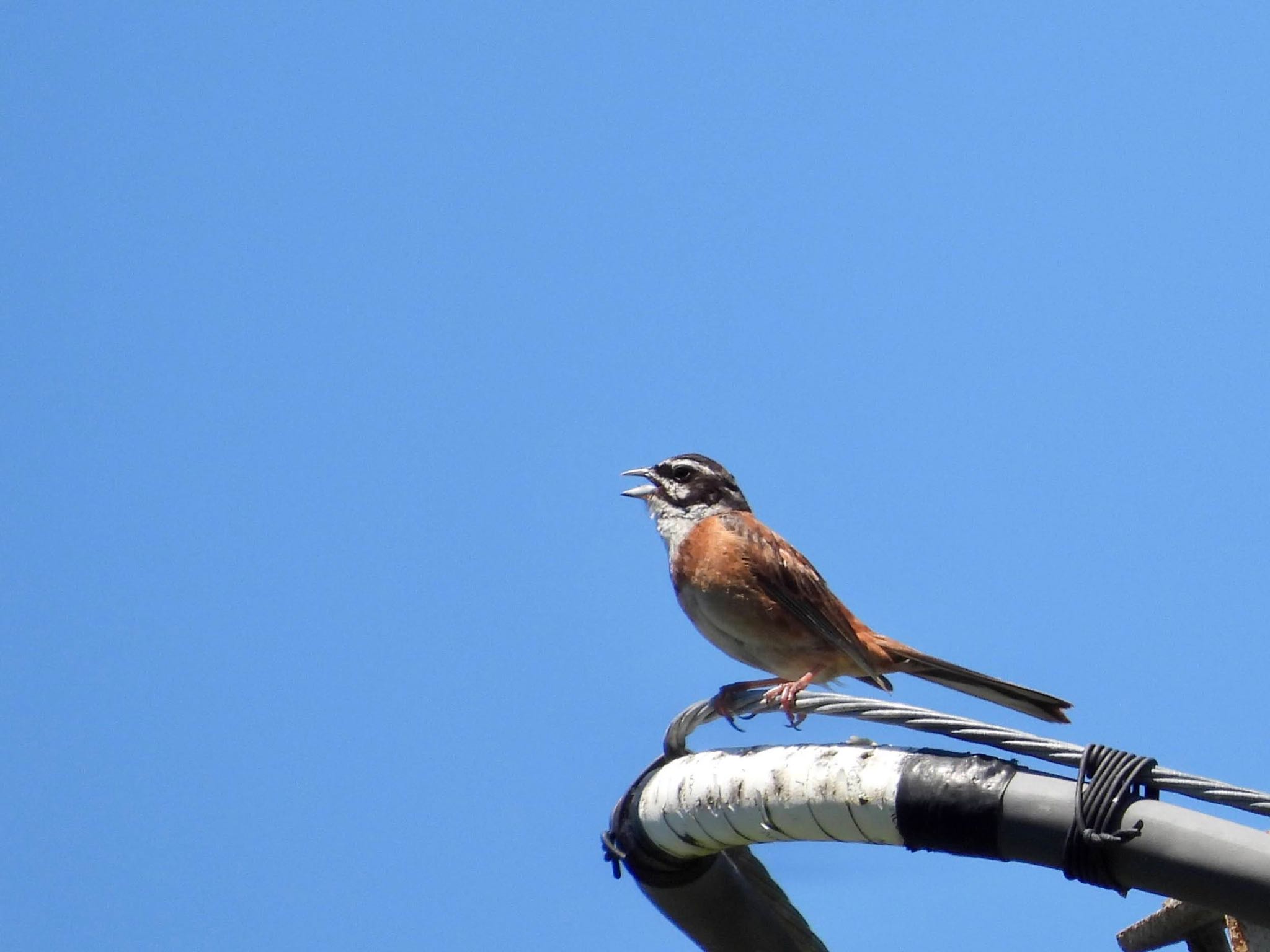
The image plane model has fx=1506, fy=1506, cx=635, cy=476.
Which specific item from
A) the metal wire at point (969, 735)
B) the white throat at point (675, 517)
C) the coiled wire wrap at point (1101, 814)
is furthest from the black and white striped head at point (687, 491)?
the coiled wire wrap at point (1101, 814)

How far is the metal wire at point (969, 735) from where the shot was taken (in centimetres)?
355

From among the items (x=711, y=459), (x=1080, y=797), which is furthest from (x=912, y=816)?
(x=711, y=459)

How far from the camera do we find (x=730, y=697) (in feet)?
19.2

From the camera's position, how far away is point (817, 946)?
4859mm

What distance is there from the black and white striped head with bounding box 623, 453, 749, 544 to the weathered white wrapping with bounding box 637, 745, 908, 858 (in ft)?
10.3

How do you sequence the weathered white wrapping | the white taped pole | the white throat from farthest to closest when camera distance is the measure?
the white throat, the weathered white wrapping, the white taped pole

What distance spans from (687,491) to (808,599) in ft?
3.88

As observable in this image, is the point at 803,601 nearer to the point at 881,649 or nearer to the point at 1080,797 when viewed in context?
the point at 881,649

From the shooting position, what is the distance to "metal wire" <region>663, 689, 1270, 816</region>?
3555 mm

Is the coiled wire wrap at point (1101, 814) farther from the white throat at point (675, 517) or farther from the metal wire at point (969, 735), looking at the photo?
the white throat at point (675, 517)

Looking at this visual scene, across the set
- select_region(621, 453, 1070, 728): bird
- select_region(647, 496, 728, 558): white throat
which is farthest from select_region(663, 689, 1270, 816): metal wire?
select_region(647, 496, 728, 558): white throat

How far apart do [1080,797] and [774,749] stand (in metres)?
1.26

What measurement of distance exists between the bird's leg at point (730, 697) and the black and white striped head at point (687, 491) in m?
1.43

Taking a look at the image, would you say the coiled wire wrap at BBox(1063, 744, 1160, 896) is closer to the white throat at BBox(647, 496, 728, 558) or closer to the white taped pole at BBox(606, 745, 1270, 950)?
the white taped pole at BBox(606, 745, 1270, 950)
